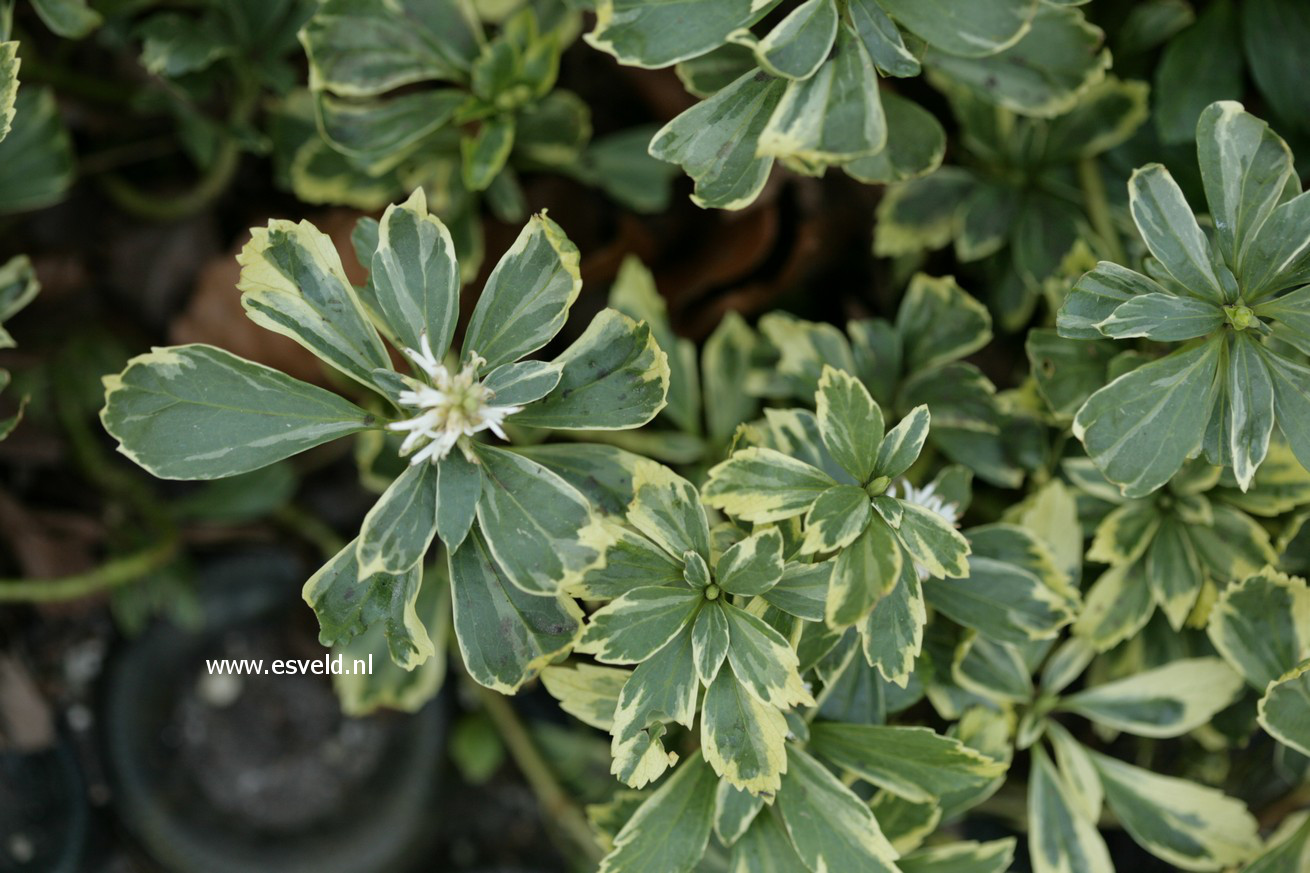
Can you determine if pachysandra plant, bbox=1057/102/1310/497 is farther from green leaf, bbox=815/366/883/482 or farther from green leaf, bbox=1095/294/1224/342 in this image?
green leaf, bbox=815/366/883/482

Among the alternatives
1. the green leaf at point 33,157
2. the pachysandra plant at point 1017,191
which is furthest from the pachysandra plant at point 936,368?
the green leaf at point 33,157

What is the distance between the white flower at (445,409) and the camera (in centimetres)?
64

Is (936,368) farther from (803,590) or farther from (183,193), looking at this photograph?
(183,193)

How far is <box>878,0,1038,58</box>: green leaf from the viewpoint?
0.65 meters

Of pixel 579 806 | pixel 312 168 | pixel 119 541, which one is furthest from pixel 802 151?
pixel 119 541

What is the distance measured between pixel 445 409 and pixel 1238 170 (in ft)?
1.82

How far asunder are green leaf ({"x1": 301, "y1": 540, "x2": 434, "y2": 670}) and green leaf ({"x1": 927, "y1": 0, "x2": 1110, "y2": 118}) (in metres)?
0.60

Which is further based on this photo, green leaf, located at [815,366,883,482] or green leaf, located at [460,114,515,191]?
green leaf, located at [460,114,515,191]

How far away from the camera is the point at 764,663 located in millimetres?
646

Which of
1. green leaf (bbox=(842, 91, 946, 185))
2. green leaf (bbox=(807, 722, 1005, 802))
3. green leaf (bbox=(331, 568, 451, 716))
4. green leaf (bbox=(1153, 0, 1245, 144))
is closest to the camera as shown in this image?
green leaf (bbox=(807, 722, 1005, 802))

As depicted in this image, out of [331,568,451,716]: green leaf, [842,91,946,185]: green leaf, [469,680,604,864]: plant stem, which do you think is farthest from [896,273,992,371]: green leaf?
[469,680,604,864]: plant stem

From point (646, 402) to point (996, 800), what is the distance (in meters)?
0.62

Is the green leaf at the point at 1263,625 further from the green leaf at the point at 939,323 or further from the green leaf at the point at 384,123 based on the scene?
the green leaf at the point at 384,123

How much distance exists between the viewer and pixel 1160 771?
108 cm
